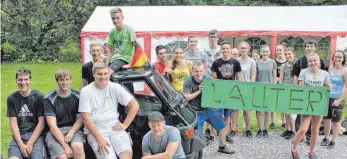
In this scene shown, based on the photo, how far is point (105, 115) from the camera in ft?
15.3

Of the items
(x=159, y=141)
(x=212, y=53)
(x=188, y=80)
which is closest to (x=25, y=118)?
(x=159, y=141)

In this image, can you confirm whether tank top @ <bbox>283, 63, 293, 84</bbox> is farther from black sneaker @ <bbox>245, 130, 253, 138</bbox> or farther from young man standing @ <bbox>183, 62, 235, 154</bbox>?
young man standing @ <bbox>183, 62, 235, 154</bbox>

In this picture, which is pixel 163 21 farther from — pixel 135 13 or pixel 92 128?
pixel 92 128

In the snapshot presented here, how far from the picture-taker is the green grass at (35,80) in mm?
8428

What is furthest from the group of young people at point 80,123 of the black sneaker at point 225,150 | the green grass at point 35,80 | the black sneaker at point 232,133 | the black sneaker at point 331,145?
the black sneaker at point 331,145

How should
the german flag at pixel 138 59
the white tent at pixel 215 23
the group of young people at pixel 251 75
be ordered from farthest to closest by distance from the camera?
the white tent at pixel 215 23
the group of young people at pixel 251 75
the german flag at pixel 138 59

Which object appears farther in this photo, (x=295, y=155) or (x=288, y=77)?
(x=288, y=77)

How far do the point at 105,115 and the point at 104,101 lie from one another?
146mm

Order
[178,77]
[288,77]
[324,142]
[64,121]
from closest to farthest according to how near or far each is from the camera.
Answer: [64,121] → [178,77] → [324,142] → [288,77]

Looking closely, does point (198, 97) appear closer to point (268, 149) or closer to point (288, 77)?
point (268, 149)

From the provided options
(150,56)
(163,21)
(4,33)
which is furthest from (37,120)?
(4,33)

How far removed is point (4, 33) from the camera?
21.6m

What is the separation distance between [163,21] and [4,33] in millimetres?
11232

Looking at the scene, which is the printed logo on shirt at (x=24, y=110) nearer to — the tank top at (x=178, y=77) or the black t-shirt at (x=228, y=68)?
the tank top at (x=178, y=77)
